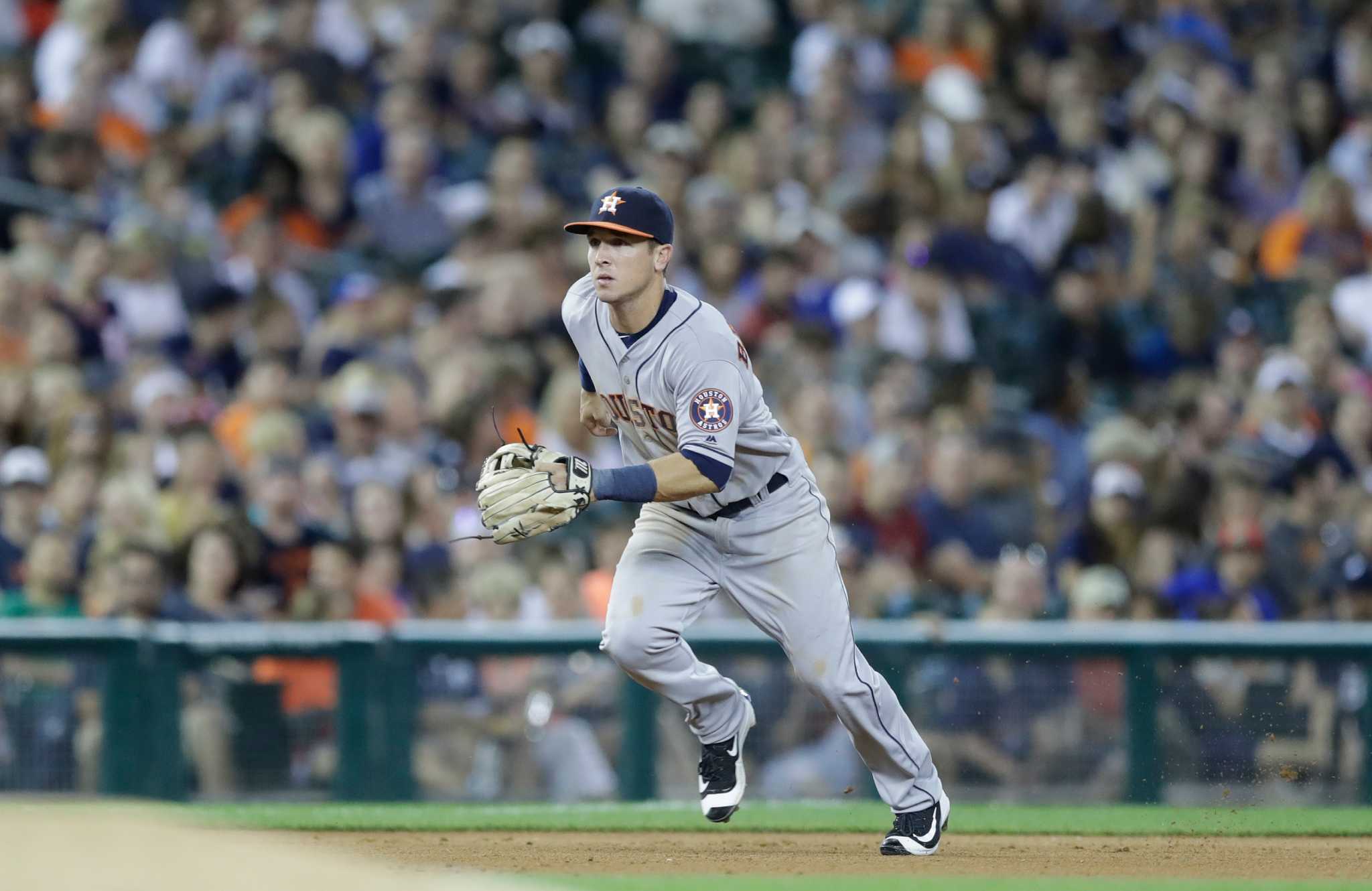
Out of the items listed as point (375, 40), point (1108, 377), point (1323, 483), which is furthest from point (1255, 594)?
point (375, 40)

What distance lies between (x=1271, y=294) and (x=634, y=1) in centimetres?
424

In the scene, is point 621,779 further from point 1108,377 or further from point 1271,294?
point 1271,294

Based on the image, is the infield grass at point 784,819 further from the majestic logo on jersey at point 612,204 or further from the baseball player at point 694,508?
the majestic logo on jersey at point 612,204

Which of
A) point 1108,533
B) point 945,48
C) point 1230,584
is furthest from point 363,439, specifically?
point 945,48

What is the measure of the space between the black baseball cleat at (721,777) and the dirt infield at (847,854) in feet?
0.58

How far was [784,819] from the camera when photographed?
26.1 ft

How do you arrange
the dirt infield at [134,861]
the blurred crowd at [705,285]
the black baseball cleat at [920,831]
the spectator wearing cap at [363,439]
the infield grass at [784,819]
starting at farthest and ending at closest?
the spectator wearing cap at [363,439] < the blurred crowd at [705,285] < the infield grass at [784,819] < the black baseball cleat at [920,831] < the dirt infield at [134,861]

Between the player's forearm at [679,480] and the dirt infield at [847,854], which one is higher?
the player's forearm at [679,480]

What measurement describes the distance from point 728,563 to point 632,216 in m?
1.12

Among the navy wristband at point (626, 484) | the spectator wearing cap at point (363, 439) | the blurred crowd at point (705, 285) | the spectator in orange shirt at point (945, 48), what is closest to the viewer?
the navy wristband at point (626, 484)

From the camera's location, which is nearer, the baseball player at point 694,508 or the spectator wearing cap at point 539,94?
the baseball player at point 694,508

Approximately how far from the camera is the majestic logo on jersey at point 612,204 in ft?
19.5

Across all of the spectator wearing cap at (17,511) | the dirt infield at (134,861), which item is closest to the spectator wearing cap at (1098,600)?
the spectator wearing cap at (17,511)

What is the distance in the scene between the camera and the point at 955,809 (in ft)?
27.1
